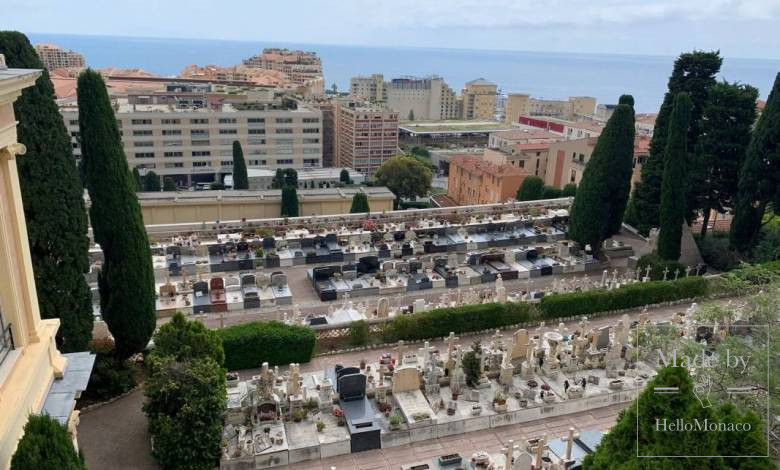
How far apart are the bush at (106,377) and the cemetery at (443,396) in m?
3.04

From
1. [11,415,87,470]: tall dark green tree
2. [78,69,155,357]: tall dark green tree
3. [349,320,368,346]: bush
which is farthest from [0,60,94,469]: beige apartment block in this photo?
[349,320,368,346]: bush

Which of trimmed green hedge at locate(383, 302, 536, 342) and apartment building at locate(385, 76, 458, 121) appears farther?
apartment building at locate(385, 76, 458, 121)

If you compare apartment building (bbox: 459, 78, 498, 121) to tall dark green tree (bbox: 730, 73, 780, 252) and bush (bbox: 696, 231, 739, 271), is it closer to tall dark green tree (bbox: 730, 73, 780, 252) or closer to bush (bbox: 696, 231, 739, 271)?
bush (bbox: 696, 231, 739, 271)

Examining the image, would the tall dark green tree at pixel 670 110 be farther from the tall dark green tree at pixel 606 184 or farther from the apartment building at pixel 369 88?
the apartment building at pixel 369 88

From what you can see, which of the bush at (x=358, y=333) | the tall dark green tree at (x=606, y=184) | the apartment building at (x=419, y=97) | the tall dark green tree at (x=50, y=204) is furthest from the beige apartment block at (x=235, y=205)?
the apartment building at (x=419, y=97)

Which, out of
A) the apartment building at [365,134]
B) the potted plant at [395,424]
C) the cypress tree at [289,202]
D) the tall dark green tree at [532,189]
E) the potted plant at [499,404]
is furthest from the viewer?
the apartment building at [365,134]

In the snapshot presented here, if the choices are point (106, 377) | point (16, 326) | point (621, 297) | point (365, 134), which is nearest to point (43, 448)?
point (16, 326)

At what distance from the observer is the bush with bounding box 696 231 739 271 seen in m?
26.5

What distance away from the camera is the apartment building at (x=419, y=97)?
137 metres

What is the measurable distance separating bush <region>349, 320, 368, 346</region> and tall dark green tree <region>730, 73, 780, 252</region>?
1884 cm

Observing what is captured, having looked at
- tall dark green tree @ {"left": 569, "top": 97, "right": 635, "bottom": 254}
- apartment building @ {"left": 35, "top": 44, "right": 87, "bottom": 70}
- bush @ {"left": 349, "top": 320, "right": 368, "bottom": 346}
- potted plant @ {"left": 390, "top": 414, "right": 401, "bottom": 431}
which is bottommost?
potted plant @ {"left": 390, "top": 414, "right": 401, "bottom": 431}

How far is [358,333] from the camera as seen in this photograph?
61.7ft

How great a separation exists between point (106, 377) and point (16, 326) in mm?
10093

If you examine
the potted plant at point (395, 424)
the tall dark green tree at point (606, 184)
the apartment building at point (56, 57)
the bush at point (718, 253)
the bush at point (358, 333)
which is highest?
the apartment building at point (56, 57)
